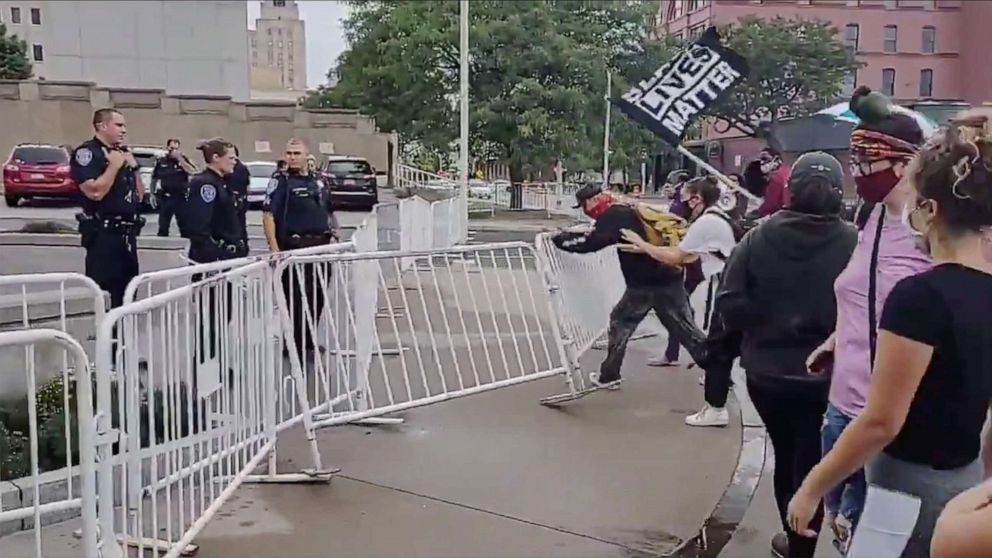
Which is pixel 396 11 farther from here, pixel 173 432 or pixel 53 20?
pixel 173 432

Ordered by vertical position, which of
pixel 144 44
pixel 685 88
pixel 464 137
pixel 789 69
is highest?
pixel 144 44

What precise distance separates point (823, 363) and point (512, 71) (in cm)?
3233

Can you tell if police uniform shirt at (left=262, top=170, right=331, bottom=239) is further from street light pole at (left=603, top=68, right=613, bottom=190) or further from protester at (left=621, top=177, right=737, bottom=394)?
street light pole at (left=603, top=68, right=613, bottom=190)

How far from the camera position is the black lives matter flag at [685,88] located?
27.6 ft

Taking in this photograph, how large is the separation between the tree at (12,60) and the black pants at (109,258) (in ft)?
125

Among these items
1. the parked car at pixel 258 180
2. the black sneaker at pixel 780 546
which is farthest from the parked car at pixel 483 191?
the black sneaker at pixel 780 546

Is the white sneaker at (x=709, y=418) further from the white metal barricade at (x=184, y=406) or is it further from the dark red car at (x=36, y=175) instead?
the dark red car at (x=36, y=175)

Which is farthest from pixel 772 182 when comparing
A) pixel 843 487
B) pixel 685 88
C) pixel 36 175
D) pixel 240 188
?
pixel 36 175

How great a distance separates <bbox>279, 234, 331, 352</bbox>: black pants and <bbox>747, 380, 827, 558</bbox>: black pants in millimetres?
2850

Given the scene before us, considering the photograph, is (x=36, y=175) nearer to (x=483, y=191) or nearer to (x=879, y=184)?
(x=483, y=191)

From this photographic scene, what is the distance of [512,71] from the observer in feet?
115

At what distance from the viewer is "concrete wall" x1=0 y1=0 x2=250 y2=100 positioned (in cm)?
5203

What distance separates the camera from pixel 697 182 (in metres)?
7.64

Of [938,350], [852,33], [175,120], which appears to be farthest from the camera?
[852,33]
